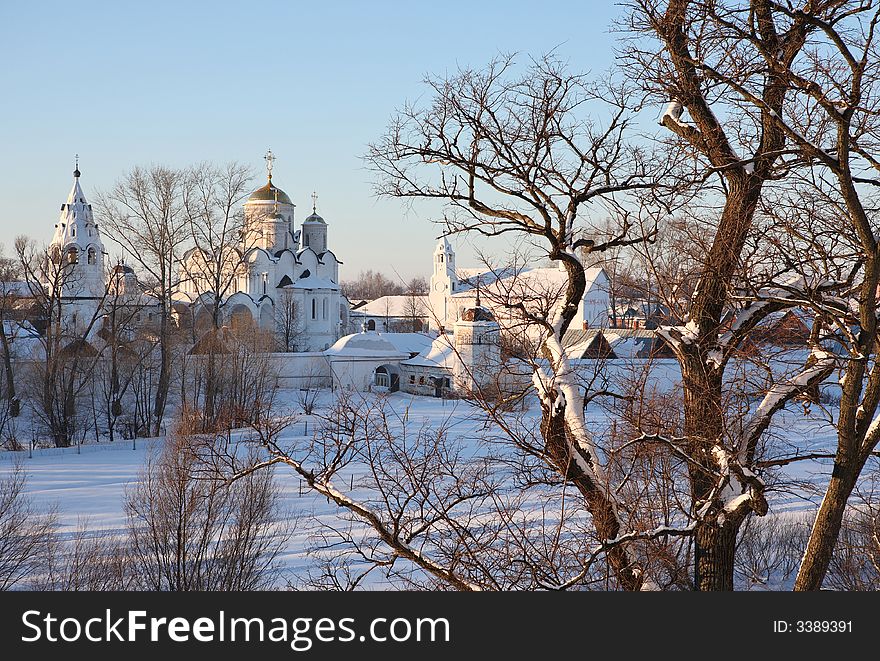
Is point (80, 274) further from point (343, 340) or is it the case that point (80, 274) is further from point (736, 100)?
point (736, 100)

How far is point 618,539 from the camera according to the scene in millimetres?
4684

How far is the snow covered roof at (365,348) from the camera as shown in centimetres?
3725

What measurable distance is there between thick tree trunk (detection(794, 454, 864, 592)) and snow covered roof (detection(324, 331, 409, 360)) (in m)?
32.9

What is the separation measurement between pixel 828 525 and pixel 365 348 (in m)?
33.5

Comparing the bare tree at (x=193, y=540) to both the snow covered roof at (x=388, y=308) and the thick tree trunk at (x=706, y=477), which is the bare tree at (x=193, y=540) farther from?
the snow covered roof at (x=388, y=308)

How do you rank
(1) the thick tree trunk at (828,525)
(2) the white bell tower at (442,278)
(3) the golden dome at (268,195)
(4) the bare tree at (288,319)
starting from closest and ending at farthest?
(1) the thick tree trunk at (828,525) < (4) the bare tree at (288,319) < (3) the golden dome at (268,195) < (2) the white bell tower at (442,278)

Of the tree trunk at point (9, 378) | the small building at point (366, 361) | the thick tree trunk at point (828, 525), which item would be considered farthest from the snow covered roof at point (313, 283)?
the thick tree trunk at point (828, 525)

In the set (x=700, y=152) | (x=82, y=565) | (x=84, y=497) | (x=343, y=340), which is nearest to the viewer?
(x=700, y=152)

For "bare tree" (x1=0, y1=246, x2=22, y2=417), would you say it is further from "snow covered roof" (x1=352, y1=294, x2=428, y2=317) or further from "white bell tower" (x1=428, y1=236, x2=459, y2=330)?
"snow covered roof" (x1=352, y1=294, x2=428, y2=317)

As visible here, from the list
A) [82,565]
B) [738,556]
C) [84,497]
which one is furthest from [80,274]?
[738,556]

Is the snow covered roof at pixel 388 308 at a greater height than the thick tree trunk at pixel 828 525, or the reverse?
the snow covered roof at pixel 388 308

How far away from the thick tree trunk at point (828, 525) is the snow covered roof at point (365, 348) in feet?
→ 108

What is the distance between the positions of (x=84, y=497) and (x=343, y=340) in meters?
21.6
